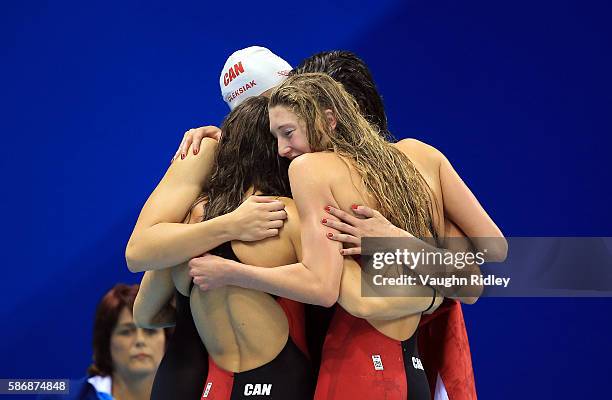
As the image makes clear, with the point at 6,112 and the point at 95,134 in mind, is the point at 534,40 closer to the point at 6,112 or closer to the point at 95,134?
the point at 95,134

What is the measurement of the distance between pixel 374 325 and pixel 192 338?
549mm

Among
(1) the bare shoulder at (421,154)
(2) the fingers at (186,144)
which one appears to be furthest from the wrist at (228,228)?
(1) the bare shoulder at (421,154)

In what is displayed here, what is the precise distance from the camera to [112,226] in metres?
5.16

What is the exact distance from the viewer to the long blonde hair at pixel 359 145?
2.95 m

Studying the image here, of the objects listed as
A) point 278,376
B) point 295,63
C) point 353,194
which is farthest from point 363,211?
point 295,63

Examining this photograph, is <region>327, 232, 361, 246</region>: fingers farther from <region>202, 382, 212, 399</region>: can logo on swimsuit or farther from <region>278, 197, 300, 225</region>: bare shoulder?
<region>202, 382, 212, 399</region>: can logo on swimsuit

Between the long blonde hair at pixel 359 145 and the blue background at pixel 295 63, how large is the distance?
7.50ft

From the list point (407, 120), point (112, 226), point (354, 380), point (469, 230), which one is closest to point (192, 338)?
point (354, 380)

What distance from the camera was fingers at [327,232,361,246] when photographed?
283 cm

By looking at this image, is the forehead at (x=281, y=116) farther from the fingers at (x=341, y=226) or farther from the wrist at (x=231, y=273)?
the wrist at (x=231, y=273)

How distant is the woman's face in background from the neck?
0.02 metres

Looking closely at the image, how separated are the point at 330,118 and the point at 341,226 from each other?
0.35 meters

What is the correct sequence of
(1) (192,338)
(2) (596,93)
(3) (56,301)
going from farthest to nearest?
(2) (596,93) → (3) (56,301) → (1) (192,338)

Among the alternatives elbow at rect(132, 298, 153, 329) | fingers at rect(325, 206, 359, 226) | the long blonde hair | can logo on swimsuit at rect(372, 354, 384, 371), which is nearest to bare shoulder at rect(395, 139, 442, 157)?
the long blonde hair
